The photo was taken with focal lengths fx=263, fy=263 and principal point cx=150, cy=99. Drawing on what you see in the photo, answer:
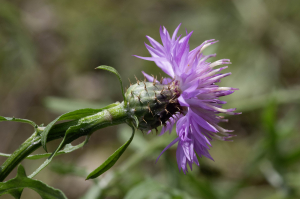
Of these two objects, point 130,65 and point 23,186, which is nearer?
point 23,186

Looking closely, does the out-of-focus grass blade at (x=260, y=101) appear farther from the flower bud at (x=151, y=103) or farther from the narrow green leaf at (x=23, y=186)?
the narrow green leaf at (x=23, y=186)

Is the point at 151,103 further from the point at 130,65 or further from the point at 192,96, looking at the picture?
the point at 130,65

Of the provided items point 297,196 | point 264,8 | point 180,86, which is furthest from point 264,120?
point 264,8

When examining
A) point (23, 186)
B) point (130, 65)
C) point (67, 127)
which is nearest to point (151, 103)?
point (67, 127)

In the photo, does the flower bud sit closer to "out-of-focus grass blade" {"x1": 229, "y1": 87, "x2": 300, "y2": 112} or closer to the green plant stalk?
the green plant stalk

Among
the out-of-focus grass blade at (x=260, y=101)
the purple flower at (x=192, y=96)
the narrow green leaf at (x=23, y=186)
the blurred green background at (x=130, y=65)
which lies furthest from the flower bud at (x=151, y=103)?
the out-of-focus grass blade at (x=260, y=101)

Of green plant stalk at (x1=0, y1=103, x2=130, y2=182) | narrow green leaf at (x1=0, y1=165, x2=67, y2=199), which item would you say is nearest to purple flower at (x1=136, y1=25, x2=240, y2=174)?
green plant stalk at (x1=0, y1=103, x2=130, y2=182)
